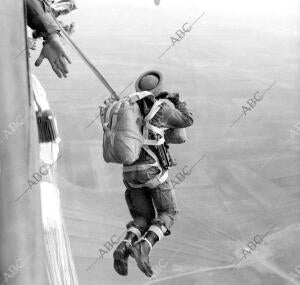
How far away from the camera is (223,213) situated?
22.4ft

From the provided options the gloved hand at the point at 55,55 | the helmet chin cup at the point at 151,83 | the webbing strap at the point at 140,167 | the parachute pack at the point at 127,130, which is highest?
the gloved hand at the point at 55,55

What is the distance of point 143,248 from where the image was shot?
549 cm

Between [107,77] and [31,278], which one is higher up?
[107,77]

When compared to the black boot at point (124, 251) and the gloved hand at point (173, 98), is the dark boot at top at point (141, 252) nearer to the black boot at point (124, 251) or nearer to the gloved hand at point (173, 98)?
the black boot at point (124, 251)

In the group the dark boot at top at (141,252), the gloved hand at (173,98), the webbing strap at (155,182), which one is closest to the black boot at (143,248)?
the dark boot at top at (141,252)

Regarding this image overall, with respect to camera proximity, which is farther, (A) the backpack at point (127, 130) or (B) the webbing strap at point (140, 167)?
(B) the webbing strap at point (140, 167)

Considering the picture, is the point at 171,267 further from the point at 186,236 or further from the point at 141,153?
the point at 141,153

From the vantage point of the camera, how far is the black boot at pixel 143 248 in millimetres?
Result: 5461

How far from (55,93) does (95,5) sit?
35.6 inches

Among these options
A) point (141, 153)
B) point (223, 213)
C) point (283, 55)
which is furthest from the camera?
point (283, 55)

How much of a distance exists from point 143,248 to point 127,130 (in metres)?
0.94

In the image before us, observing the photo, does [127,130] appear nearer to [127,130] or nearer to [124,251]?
[127,130]

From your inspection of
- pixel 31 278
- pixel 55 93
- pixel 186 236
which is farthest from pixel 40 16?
pixel 186 236

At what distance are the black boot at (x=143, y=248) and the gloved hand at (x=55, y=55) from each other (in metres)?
1.48
